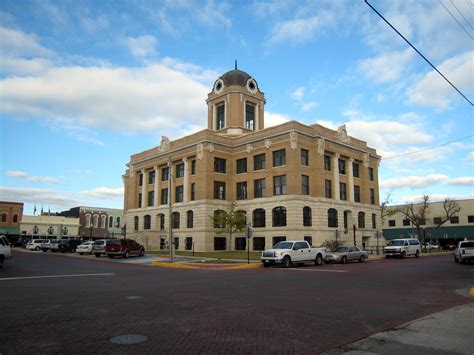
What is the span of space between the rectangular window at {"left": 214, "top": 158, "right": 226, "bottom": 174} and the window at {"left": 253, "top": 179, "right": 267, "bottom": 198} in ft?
16.6

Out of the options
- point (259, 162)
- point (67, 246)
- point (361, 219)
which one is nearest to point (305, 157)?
point (259, 162)

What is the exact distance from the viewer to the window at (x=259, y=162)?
52.3 meters

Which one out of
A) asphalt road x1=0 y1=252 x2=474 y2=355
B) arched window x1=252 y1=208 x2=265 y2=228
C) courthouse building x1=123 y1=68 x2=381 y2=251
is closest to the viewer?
asphalt road x1=0 y1=252 x2=474 y2=355

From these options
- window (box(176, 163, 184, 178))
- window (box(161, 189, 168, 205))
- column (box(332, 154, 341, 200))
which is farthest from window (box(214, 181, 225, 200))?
column (box(332, 154, 341, 200))

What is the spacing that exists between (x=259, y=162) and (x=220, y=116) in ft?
48.0

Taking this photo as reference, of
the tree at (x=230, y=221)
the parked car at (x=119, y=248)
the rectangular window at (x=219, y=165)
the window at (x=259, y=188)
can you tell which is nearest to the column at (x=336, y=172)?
the window at (x=259, y=188)

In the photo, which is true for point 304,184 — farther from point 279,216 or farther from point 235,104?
point 235,104

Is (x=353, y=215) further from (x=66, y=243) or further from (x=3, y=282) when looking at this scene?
(x=3, y=282)

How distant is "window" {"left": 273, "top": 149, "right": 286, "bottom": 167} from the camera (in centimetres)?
4966

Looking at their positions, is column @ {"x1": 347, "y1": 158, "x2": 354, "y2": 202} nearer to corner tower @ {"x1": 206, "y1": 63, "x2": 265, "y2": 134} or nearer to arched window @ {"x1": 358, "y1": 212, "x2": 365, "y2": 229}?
arched window @ {"x1": 358, "y1": 212, "x2": 365, "y2": 229}

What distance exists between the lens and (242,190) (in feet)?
179

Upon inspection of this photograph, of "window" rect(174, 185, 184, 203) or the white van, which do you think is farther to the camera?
"window" rect(174, 185, 184, 203)

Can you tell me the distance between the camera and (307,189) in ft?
162

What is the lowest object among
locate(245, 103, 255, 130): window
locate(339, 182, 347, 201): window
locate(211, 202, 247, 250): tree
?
locate(211, 202, 247, 250): tree
